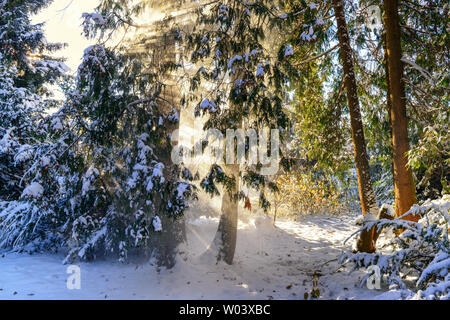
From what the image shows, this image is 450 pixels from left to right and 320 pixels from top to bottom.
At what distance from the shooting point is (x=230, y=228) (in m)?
6.18

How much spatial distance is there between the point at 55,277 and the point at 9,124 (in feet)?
16.8

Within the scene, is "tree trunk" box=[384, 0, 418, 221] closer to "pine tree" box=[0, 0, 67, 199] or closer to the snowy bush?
the snowy bush

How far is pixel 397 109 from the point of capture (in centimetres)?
533

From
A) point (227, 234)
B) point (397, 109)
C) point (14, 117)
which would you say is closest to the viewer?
point (397, 109)

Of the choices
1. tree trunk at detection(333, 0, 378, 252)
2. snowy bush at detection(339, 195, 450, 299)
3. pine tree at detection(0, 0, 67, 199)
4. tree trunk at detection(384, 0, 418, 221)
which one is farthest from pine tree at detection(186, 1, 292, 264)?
pine tree at detection(0, 0, 67, 199)

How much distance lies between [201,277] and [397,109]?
5147mm

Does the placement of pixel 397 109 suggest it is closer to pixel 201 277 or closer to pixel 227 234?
pixel 227 234

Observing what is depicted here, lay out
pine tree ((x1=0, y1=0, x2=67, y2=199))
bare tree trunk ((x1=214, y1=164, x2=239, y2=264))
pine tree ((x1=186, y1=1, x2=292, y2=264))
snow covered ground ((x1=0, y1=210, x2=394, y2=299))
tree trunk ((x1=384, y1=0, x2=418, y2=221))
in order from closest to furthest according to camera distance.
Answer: pine tree ((x1=186, y1=1, x2=292, y2=264)), snow covered ground ((x1=0, y1=210, x2=394, y2=299)), tree trunk ((x1=384, y1=0, x2=418, y2=221)), bare tree trunk ((x1=214, y1=164, x2=239, y2=264)), pine tree ((x1=0, y1=0, x2=67, y2=199))

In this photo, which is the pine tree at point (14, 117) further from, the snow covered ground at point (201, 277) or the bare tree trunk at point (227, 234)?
the bare tree trunk at point (227, 234)

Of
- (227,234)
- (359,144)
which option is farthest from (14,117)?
(359,144)

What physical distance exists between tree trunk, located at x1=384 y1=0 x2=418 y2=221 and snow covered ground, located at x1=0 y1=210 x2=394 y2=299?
1896mm

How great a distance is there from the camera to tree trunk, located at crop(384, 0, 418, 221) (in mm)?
5234
